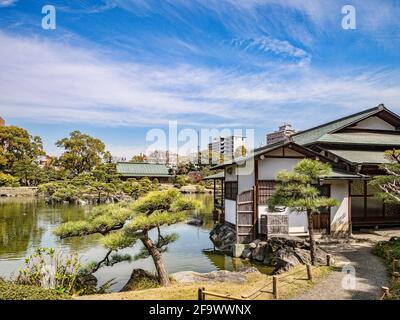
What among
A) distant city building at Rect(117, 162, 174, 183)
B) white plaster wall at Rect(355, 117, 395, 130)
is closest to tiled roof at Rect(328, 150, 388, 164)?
white plaster wall at Rect(355, 117, 395, 130)

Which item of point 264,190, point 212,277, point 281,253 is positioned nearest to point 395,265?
point 281,253

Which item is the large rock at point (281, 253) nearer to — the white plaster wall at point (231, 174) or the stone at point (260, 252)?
the stone at point (260, 252)

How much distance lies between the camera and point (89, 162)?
37.1 meters

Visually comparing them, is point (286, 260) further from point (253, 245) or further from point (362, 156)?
point (362, 156)

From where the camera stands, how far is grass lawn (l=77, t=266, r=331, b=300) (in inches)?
249

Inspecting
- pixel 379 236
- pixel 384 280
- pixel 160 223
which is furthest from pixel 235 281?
pixel 379 236

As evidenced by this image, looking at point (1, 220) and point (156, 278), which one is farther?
point (1, 220)

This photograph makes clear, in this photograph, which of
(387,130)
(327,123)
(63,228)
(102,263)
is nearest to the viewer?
(63,228)

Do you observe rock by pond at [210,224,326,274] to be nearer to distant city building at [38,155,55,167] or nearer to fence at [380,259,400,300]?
fence at [380,259,400,300]

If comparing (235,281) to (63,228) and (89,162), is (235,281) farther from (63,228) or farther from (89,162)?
(89,162)

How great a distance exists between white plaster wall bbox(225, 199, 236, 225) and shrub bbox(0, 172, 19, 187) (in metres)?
30.7

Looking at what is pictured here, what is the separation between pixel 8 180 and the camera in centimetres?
3366

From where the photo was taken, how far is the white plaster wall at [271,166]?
12.0 m

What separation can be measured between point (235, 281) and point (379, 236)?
775 cm
